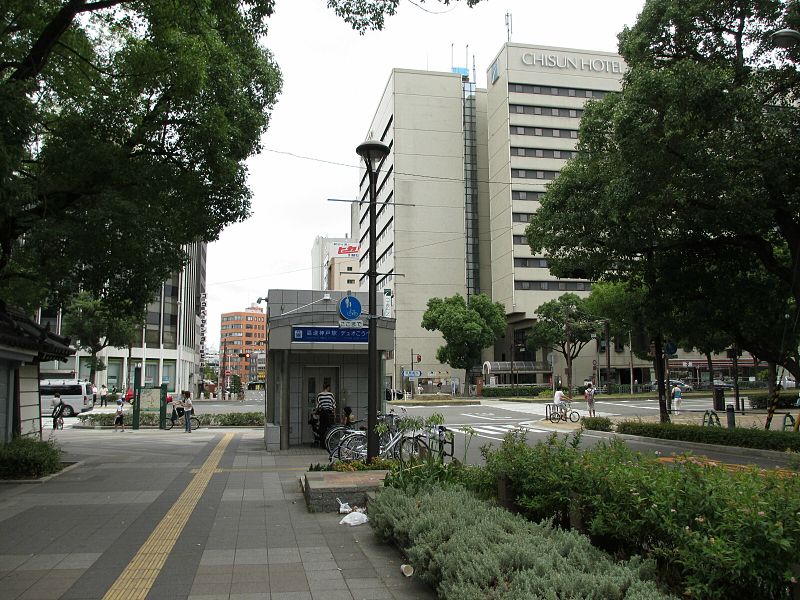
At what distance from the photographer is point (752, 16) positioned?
44.9 feet

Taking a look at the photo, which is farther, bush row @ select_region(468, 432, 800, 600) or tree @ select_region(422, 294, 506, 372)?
tree @ select_region(422, 294, 506, 372)

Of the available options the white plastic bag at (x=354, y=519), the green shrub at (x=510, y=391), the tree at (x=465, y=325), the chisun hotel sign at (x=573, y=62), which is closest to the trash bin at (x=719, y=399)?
the green shrub at (x=510, y=391)

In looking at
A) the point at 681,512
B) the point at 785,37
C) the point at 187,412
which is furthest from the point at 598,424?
the point at 681,512

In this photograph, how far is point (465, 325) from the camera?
2395 inches

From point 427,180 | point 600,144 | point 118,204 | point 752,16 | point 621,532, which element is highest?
point 427,180

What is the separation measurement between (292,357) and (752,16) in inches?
535

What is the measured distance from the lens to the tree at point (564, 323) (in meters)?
59.5

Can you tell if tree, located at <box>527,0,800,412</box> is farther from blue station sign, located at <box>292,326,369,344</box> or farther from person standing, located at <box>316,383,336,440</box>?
person standing, located at <box>316,383,336,440</box>

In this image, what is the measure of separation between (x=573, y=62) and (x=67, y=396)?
61.8m

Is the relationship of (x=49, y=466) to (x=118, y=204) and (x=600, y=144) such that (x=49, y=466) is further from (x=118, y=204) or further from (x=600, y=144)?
(x=600, y=144)

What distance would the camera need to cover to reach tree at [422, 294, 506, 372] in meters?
61.1

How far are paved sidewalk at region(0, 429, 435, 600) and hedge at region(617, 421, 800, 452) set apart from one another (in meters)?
10.3

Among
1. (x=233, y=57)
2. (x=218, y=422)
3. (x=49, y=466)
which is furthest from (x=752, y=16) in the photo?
(x=218, y=422)

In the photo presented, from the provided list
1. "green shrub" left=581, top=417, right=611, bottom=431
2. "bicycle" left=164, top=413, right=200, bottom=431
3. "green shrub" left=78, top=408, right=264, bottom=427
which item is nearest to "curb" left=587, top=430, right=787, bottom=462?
"green shrub" left=581, top=417, right=611, bottom=431
